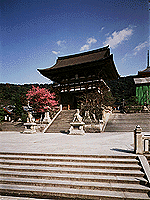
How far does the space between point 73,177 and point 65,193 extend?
19.7 inches

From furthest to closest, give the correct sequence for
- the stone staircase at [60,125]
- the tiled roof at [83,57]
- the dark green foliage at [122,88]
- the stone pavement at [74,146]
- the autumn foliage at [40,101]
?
the dark green foliage at [122,88] → the tiled roof at [83,57] → the autumn foliage at [40,101] → the stone staircase at [60,125] → the stone pavement at [74,146]

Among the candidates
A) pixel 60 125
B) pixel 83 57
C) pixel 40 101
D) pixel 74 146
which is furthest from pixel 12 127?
pixel 83 57

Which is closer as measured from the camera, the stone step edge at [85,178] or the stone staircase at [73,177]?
the stone staircase at [73,177]

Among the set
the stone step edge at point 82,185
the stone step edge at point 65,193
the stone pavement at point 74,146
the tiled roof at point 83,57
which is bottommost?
the stone step edge at point 65,193

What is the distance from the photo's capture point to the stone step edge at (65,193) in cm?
315

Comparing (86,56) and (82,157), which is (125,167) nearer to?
(82,157)

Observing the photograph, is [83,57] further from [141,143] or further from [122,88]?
[141,143]

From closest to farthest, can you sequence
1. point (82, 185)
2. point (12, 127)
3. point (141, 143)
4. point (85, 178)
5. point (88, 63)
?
point (82, 185) < point (85, 178) < point (141, 143) < point (12, 127) < point (88, 63)

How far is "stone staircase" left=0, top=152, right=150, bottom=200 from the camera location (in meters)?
3.30

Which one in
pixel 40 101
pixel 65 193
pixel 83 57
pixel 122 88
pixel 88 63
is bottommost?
pixel 65 193

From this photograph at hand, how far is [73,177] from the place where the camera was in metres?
3.71

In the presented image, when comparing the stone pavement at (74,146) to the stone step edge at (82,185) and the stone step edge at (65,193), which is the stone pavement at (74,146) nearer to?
the stone step edge at (82,185)

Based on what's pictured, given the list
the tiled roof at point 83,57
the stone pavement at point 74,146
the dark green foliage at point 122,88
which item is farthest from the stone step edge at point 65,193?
the dark green foliage at point 122,88

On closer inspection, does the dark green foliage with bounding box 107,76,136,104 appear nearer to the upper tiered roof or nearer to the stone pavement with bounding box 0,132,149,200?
the upper tiered roof
